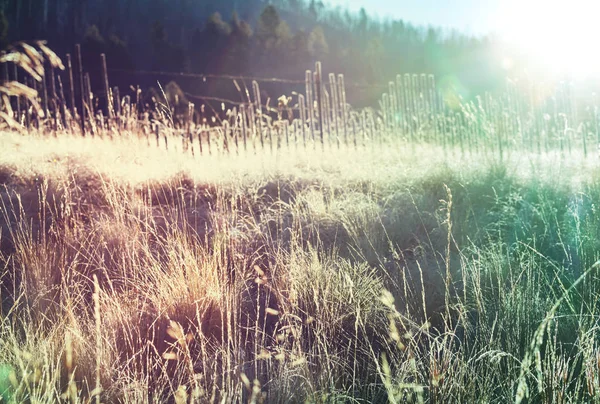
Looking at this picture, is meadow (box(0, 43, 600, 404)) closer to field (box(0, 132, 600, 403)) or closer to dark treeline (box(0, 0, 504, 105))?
field (box(0, 132, 600, 403))

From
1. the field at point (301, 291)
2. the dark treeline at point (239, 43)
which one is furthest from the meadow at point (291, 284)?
the dark treeline at point (239, 43)

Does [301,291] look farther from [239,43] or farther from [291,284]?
[239,43]

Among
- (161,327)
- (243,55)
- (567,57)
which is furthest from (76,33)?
(161,327)

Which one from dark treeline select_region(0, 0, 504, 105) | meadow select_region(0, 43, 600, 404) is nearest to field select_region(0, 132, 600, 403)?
meadow select_region(0, 43, 600, 404)

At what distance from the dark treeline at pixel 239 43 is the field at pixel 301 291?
19651 millimetres

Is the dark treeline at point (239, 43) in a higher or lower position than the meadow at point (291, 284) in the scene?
higher

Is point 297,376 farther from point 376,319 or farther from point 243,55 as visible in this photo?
point 243,55

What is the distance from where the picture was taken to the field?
2.18 m

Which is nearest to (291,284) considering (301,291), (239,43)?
(301,291)

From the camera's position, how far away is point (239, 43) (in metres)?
43.8

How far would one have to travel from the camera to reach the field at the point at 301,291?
218cm

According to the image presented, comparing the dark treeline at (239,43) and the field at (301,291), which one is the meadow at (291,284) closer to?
the field at (301,291)

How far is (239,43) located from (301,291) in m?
43.2

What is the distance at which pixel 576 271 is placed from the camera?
10.9ft
